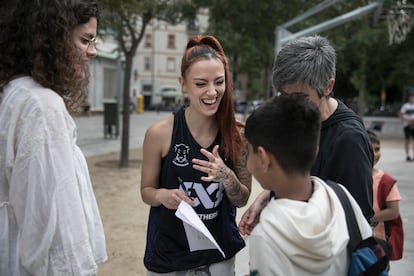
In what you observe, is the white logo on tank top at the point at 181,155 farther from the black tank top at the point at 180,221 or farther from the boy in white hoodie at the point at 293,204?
the boy in white hoodie at the point at 293,204

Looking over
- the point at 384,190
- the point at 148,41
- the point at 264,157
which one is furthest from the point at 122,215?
the point at 148,41

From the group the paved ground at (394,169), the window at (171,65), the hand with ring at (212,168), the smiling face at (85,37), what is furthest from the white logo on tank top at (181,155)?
the window at (171,65)

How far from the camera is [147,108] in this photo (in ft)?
151

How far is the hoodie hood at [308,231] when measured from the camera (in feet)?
4.31

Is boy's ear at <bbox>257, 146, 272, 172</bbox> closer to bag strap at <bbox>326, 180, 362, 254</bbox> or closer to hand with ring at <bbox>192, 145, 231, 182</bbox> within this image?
bag strap at <bbox>326, 180, 362, 254</bbox>

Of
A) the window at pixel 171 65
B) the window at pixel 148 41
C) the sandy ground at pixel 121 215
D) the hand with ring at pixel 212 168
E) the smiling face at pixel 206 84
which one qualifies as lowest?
the sandy ground at pixel 121 215

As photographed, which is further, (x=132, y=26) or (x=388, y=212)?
(x=132, y=26)

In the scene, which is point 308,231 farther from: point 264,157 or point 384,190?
point 384,190

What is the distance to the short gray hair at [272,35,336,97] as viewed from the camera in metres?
1.75

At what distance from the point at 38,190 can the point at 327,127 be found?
1.09 metres

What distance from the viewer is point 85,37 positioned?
5.82ft

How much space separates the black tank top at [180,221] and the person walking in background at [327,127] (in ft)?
1.14

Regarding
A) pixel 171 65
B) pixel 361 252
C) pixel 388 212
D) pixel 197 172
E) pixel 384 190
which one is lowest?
pixel 388 212

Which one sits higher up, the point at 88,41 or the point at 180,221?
the point at 88,41
